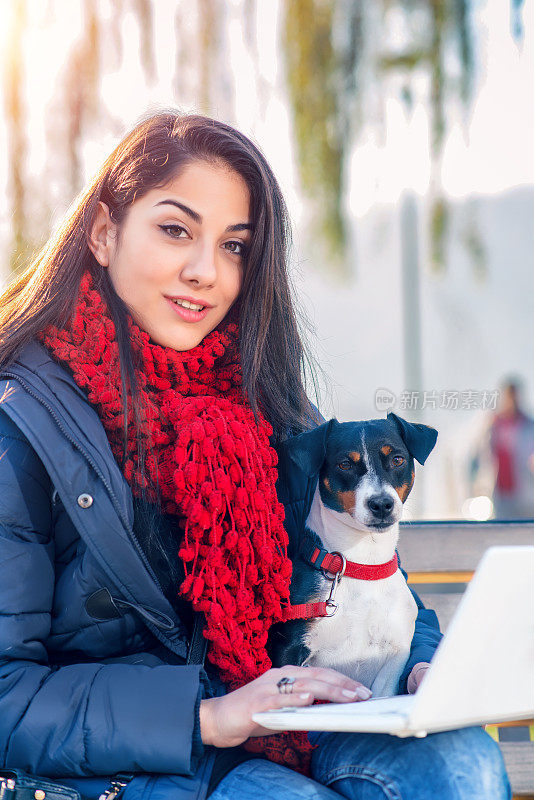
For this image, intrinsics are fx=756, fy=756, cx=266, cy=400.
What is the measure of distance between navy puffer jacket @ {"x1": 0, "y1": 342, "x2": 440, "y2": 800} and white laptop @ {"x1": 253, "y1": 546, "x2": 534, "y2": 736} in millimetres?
218

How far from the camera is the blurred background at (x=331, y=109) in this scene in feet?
9.95

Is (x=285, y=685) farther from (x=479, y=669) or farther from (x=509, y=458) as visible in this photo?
(x=509, y=458)

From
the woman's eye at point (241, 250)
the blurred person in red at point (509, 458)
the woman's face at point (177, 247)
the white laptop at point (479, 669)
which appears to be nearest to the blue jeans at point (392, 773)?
the white laptop at point (479, 669)

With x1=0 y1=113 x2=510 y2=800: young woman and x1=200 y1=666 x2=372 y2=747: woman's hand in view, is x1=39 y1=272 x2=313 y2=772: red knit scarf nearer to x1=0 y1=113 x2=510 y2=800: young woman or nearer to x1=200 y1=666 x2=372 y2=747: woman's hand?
x1=0 y1=113 x2=510 y2=800: young woman

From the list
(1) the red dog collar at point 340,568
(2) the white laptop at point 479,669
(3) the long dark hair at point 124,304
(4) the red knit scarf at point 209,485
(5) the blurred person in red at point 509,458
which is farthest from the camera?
(5) the blurred person in red at point 509,458

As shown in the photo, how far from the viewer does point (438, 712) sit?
94 cm

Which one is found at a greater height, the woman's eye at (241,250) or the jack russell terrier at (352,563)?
the woman's eye at (241,250)

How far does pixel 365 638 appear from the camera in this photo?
1.53m

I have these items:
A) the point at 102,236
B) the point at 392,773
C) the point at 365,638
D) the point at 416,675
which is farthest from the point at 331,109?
the point at 392,773

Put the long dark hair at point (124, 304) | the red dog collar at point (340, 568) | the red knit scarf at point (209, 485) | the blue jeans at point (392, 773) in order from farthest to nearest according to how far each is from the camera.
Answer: the red dog collar at point (340, 568) < the long dark hair at point (124, 304) < the red knit scarf at point (209, 485) < the blue jeans at point (392, 773)

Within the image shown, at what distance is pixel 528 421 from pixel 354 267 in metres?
1.70

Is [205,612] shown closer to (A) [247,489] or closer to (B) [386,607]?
(A) [247,489]

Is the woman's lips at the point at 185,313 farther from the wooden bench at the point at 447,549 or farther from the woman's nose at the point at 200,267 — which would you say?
the wooden bench at the point at 447,549

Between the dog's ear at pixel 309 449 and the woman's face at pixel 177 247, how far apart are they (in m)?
0.31
